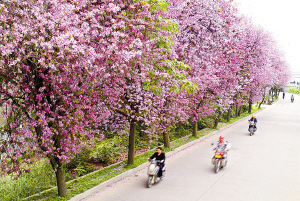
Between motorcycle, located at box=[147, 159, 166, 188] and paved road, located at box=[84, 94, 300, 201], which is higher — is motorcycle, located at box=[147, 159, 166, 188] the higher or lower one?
the higher one

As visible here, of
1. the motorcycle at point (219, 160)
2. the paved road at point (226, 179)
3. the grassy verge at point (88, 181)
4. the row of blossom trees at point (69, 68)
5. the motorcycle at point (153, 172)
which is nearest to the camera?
the row of blossom trees at point (69, 68)

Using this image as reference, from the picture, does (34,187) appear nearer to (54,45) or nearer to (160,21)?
(54,45)

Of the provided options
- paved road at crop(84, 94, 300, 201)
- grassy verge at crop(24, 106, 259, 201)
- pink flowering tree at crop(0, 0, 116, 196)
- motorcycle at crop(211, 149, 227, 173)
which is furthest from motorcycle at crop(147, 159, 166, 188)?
motorcycle at crop(211, 149, 227, 173)

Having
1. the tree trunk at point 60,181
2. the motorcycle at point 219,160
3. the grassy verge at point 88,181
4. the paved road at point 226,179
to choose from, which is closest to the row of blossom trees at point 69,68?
the tree trunk at point 60,181

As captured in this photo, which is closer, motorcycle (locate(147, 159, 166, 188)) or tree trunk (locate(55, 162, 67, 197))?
tree trunk (locate(55, 162, 67, 197))

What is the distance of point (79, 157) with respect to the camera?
12.6m

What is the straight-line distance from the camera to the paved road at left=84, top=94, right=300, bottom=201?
9070 millimetres

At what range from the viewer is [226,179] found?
10719 millimetres

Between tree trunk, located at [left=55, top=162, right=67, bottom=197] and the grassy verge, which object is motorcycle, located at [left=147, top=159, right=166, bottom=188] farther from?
tree trunk, located at [left=55, top=162, right=67, bottom=197]

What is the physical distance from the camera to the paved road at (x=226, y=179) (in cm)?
907

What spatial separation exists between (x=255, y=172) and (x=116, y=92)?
743cm

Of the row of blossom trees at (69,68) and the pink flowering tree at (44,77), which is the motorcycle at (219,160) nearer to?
the row of blossom trees at (69,68)

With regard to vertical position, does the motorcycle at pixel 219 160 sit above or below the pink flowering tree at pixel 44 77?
below

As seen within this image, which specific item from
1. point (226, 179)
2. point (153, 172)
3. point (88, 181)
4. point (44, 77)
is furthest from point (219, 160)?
point (44, 77)
